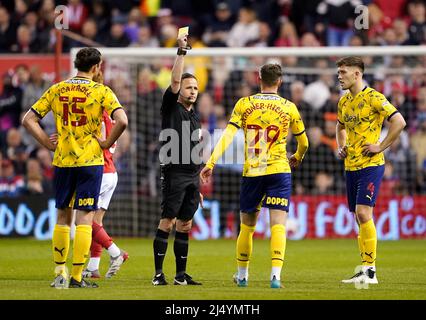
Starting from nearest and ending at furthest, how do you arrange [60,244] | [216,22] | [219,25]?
[60,244], [219,25], [216,22]

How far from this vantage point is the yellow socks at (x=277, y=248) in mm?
10469

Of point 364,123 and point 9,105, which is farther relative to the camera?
point 9,105

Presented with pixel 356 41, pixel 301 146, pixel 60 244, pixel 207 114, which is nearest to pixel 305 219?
pixel 207 114

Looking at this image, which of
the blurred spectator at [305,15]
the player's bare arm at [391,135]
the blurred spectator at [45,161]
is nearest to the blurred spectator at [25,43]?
the blurred spectator at [45,161]

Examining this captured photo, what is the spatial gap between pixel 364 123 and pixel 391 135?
1.20 feet

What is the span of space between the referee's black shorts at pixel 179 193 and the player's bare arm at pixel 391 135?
1.86 meters

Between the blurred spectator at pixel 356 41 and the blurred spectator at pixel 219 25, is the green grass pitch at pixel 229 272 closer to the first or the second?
the blurred spectator at pixel 356 41

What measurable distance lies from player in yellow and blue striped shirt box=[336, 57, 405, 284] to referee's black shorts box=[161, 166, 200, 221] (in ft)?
5.66

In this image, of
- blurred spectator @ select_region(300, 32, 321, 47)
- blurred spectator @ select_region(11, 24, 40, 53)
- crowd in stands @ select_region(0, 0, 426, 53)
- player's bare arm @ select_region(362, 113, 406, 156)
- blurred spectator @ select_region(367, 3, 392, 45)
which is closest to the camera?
player's bare arm @ select_region(362, 113, 406, 156)


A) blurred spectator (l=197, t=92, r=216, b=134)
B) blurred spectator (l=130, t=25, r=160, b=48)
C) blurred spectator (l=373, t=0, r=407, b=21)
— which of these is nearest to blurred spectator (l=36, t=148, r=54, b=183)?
blurred spectator (l=197, t=92, r=216, b=134)

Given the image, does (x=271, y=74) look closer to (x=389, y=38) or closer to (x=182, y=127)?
(x=182, y=127)

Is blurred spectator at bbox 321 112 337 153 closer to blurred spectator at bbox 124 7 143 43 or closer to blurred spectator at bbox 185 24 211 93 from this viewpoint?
blurred spectator at bbox 185 24 211 93

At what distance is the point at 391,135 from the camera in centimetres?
1123

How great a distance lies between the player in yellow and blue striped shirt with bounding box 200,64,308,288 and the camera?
10617mm
